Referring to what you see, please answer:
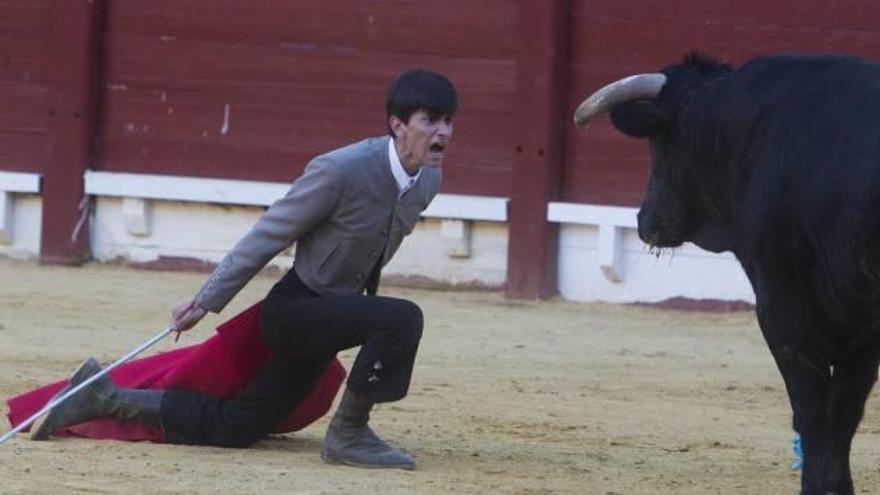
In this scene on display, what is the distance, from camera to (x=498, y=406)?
23.3 ft

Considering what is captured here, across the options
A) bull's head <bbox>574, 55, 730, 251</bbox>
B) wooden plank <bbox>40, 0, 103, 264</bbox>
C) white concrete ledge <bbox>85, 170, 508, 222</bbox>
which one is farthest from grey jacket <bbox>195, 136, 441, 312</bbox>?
wooden plank <bbox>40, 0, 103, 264</bbox>

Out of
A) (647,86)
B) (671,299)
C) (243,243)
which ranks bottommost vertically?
(671,299)

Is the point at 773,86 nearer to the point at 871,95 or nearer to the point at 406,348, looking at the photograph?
the point at 871,95

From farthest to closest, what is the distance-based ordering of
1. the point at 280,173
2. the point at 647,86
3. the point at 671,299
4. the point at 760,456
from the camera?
the point at 280,173 < the point at 671,299 < the point at 760,456 < the point at 647,86

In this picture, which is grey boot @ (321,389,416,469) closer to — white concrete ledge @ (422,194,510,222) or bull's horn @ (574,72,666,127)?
bull's horn @ (574,72,666,127)

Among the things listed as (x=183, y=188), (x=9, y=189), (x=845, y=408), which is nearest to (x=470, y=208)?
(x=183, y=188)

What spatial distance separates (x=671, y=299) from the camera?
1007 centimetres

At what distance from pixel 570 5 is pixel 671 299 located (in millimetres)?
1503

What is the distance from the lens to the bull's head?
18.2 ft

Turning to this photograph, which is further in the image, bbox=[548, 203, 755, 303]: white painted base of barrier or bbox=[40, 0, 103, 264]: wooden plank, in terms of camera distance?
bbox=[40, 0, 103, 264]: wooden plank

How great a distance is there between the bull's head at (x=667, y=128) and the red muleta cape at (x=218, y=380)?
3.44 feet

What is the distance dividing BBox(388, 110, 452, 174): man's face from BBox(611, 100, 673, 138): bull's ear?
1.43 ft

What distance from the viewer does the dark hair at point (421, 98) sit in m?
5.58

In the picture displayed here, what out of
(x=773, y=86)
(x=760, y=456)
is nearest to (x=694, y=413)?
(x=760, y=456)
